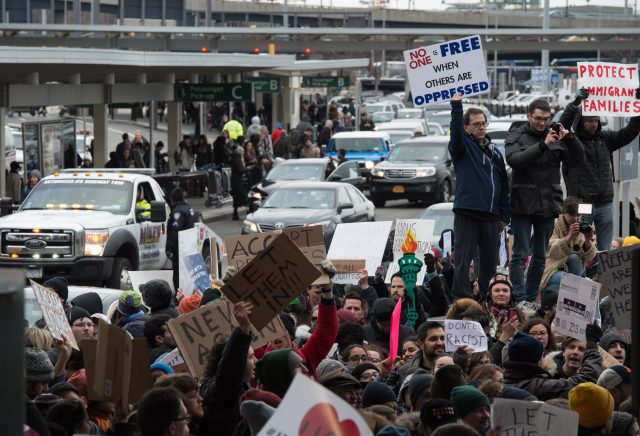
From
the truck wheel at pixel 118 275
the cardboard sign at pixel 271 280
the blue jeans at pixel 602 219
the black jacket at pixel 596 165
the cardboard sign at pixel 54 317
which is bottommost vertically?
the truck wheel at pixel 118 275

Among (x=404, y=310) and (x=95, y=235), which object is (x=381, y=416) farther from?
(x=95, y=235)

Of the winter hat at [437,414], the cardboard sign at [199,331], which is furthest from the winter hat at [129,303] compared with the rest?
the winter hat at [437,414]

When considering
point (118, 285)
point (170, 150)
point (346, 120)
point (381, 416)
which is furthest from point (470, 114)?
point (346, 120)

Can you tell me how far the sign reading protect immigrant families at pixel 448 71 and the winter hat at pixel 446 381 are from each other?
18.8 feet

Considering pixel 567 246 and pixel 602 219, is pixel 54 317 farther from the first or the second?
pixel 602 219

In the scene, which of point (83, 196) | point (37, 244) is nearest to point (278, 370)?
point (37, 244)

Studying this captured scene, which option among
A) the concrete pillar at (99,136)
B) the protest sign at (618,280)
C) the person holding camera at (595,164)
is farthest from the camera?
the concrete pillar at (99,136)

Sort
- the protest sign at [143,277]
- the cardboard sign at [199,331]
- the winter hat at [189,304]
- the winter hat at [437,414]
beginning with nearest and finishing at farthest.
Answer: the winter hat at [437,414]
the cardboard sign at [199,331]
the winter hat at [189,304]
the protest sign at [143,277]

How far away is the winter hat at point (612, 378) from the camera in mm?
7773

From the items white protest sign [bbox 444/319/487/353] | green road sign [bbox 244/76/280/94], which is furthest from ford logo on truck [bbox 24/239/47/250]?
green road sign [bbox 244/76/280/94]

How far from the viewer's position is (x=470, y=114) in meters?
12.0

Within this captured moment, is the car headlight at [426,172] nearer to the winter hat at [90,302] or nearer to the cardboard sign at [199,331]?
the winter hat at [90,302]

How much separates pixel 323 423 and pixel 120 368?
312cm

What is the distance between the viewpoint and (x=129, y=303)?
37.2 ft
